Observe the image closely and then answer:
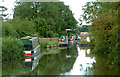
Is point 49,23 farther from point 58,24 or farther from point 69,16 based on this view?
point 69,16

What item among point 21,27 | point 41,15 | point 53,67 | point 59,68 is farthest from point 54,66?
point 41,15

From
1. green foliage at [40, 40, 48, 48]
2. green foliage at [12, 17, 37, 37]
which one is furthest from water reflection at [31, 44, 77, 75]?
green foliage at [40, 40, 48, 48]

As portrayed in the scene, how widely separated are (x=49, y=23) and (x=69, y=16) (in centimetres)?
1389

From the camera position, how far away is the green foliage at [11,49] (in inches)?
649

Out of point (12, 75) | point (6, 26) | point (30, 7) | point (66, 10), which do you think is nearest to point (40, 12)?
point (30, 7)

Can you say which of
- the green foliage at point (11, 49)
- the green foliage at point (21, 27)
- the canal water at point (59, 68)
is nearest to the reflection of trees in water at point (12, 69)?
the canal water at point (59, 68)

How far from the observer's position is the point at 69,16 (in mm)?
56531

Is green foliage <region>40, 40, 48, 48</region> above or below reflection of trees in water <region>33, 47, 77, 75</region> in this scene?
above

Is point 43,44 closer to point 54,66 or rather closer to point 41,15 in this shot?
point 41,15

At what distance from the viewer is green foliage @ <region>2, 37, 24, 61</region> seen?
16.5 meters

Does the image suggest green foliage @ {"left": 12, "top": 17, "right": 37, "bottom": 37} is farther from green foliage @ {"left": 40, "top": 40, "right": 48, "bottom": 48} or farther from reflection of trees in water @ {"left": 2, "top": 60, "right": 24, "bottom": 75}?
reflection of trees in water @ {"left": 2, "top": 60, "right": 24, "bottom": 75}

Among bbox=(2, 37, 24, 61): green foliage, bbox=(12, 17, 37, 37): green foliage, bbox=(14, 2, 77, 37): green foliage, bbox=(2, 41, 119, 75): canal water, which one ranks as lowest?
bbox=(2, 41, 119, 75): canal water

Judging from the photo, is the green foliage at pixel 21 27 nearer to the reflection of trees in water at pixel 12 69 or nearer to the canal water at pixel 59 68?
the canal water at pixel 59 68

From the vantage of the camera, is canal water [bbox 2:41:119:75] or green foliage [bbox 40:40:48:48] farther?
green foliage [bbox 40:40:48:48]
